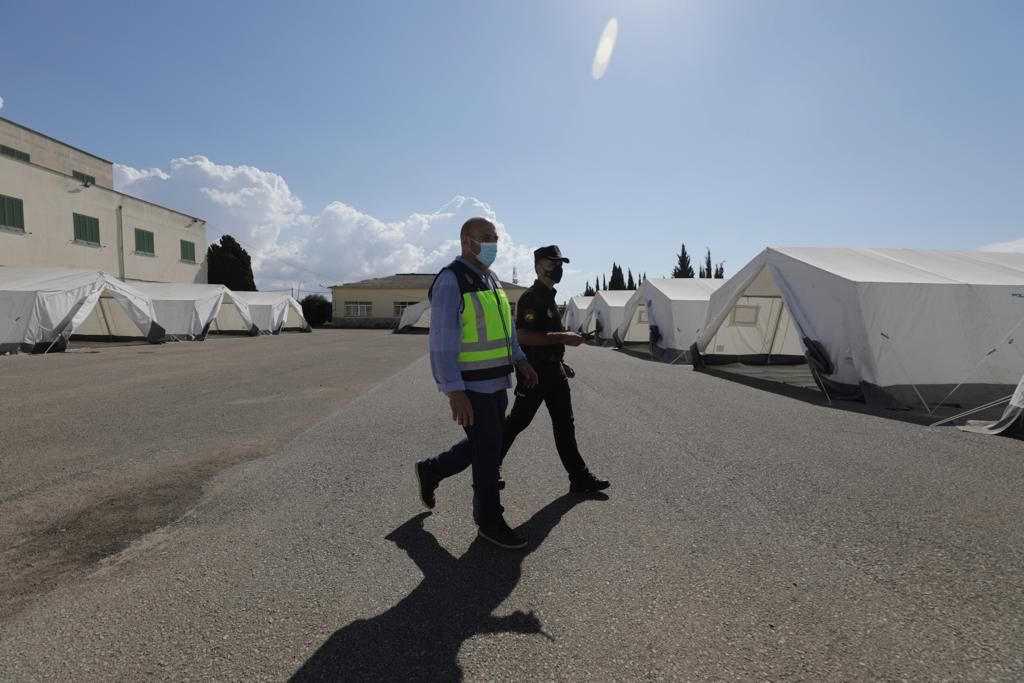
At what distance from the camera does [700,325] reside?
16984 mm

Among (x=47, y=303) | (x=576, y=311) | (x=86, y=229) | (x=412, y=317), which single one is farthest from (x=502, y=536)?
(x=412, y=317)

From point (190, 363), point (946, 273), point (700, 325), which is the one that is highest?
point (946, 273)

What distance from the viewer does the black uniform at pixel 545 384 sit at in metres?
3.88

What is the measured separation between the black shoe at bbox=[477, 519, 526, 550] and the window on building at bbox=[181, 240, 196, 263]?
137 feet

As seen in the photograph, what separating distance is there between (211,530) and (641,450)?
379 cm

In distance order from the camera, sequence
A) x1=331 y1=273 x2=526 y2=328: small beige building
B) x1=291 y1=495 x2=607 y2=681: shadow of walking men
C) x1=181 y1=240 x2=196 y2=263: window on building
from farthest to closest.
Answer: x1=331 y1=273 x2=526 y2=328: small beige building, x1=181 y1=240 x2=196 y2=263: window on building, x1=291 y1=495 x2=607 y2=681: shadow of walking men

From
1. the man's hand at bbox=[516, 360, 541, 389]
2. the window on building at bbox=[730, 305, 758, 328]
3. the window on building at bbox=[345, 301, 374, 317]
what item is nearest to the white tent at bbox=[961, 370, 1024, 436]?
the man's hand at bbox=[516, 360, 541, 389]

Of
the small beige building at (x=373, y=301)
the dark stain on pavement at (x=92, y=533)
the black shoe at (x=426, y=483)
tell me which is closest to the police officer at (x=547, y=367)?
the black shoe at (x=426, y=483)

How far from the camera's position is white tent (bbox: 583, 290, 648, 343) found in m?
24.2

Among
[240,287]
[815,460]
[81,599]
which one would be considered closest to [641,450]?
[815,460]

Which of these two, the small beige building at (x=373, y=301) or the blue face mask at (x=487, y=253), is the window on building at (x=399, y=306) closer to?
the small beige building at (x=373, y=301)

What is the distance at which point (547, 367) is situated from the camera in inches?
156

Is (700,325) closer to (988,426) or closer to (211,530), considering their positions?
(988,426)

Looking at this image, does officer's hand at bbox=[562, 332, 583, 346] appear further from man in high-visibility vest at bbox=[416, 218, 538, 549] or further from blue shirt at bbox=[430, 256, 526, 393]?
blue shirt at bbox=[430, 256, 526, 393]
